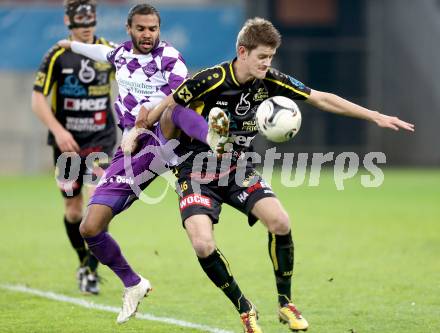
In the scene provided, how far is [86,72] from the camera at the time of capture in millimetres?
9547

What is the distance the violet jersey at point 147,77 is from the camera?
7.56 m

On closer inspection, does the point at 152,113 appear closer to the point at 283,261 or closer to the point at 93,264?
the point at 283,261

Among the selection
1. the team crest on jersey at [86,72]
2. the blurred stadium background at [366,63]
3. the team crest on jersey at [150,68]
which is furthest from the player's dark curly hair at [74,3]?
the blurred stadium background at [366,63]

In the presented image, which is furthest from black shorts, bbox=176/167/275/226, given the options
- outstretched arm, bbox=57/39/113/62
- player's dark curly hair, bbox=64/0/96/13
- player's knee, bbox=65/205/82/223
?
player's dark curly hair, bbox=64/0/96/13

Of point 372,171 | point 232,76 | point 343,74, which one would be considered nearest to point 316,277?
point 232,76

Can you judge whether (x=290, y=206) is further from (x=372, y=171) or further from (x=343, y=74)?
(x=343, y=74)

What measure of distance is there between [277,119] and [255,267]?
402 centimetres

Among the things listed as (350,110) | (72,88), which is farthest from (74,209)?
(350,110)

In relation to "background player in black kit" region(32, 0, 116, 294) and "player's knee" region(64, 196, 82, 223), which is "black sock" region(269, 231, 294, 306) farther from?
"player's knee" region(64, 196, 82, 223)

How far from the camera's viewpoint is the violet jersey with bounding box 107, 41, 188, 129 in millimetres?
7562

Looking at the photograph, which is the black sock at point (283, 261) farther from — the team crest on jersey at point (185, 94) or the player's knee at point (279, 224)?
the team crest on jersey at point (185, 94)

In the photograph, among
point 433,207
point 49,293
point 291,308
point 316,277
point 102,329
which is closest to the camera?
point 291,308

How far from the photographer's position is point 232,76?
6.99m

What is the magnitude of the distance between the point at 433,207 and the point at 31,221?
20.8 feet
